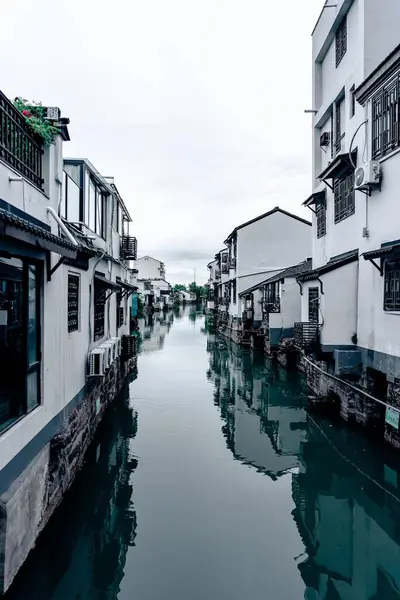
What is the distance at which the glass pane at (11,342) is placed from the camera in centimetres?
545

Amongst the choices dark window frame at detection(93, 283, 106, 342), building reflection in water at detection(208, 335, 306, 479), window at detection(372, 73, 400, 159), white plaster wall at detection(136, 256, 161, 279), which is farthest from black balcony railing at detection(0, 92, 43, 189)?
white plaster wall at detection(136, 256, 161, 279)

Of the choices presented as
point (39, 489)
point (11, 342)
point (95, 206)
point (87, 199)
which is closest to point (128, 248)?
point (95, 206)

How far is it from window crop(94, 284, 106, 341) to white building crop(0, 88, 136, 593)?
26.2 inches

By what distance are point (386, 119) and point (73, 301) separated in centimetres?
803

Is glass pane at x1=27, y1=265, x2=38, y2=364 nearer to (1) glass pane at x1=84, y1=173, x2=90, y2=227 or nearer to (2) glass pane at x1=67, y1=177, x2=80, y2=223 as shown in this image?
(2) glass pane at x1=67, y1=177, x2=80, y2=223

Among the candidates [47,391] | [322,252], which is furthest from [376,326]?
[47,391]

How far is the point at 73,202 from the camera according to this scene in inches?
389

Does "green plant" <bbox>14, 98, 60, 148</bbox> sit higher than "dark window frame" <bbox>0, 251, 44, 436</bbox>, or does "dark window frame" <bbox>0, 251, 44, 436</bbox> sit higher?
"green plant" <bbox>14, 98, 60, 148</bbox>

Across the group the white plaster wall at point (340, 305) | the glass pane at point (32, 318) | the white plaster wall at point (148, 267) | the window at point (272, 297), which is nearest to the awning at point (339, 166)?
the white plaster wall at point (340, 305)

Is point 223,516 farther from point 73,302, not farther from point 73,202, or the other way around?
point 73,202

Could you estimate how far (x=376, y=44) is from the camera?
11008 millimetres

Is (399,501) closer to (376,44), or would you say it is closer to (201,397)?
(201,397)

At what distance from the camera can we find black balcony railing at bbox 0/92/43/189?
525cm

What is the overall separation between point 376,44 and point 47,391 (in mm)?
11869
